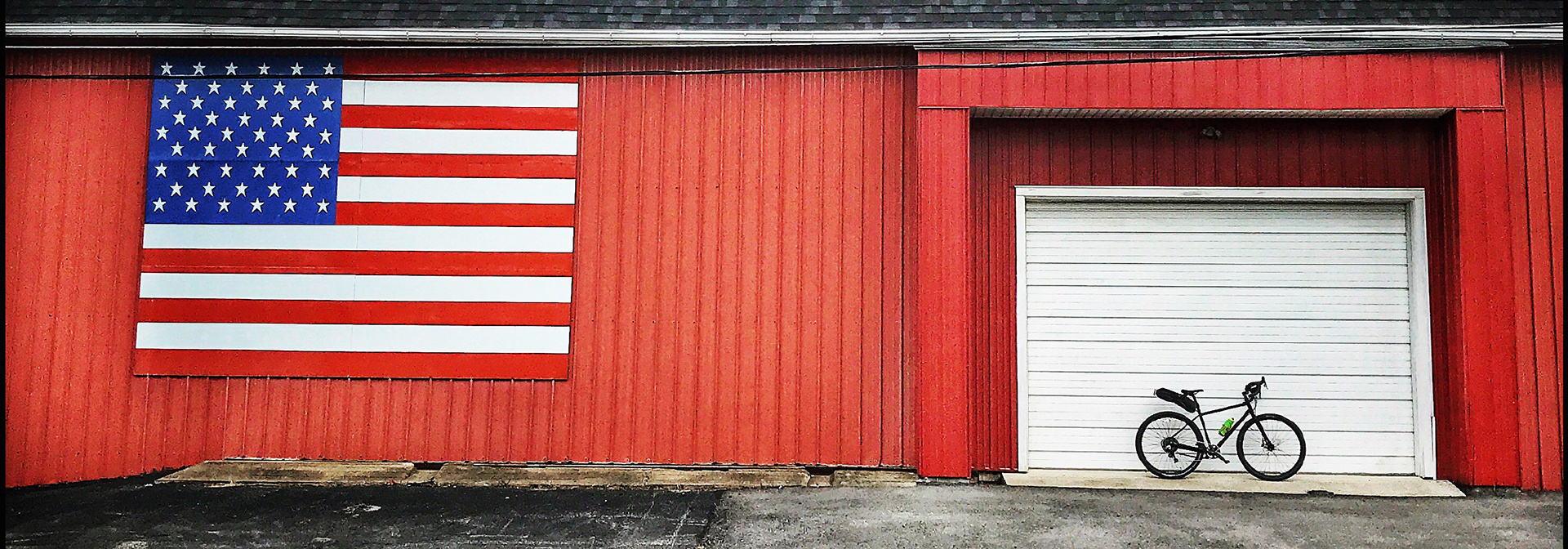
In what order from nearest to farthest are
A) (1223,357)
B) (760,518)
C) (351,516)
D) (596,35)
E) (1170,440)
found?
(760,518) → (351,516) → (1170,440) → (596,35) → (1223,357)

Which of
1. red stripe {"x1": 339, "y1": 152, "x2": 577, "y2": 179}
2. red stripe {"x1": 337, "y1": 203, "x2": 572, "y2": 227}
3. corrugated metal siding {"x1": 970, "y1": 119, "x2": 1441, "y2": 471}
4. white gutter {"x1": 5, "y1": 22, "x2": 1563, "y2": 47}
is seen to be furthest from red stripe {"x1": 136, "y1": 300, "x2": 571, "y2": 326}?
corrugated metal siding {"x1": 970, "y1": 119, "x2": 1441, "y2": 471}

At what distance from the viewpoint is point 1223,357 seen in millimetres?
8625

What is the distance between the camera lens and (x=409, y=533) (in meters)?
6.54

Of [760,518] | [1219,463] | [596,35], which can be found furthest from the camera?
[1219,463]

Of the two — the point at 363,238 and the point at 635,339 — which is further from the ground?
the point at 363,238

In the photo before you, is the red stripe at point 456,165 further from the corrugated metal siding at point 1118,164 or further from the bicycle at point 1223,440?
the bicycle at point 1223,440

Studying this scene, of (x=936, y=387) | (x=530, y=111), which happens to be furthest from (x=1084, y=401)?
(x=530, y=111)

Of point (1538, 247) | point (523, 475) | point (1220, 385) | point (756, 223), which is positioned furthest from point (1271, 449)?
point (523, 475)

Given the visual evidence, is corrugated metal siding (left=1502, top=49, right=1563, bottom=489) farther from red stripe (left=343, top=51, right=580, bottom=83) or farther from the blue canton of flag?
the blue canton of flag

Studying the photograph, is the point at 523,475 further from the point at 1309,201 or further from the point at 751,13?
the point at 1309,201

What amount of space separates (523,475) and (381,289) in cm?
208

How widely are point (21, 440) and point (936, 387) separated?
8014 millimetres

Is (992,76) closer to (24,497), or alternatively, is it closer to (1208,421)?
(1208,421)

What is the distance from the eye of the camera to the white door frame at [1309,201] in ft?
27.6
